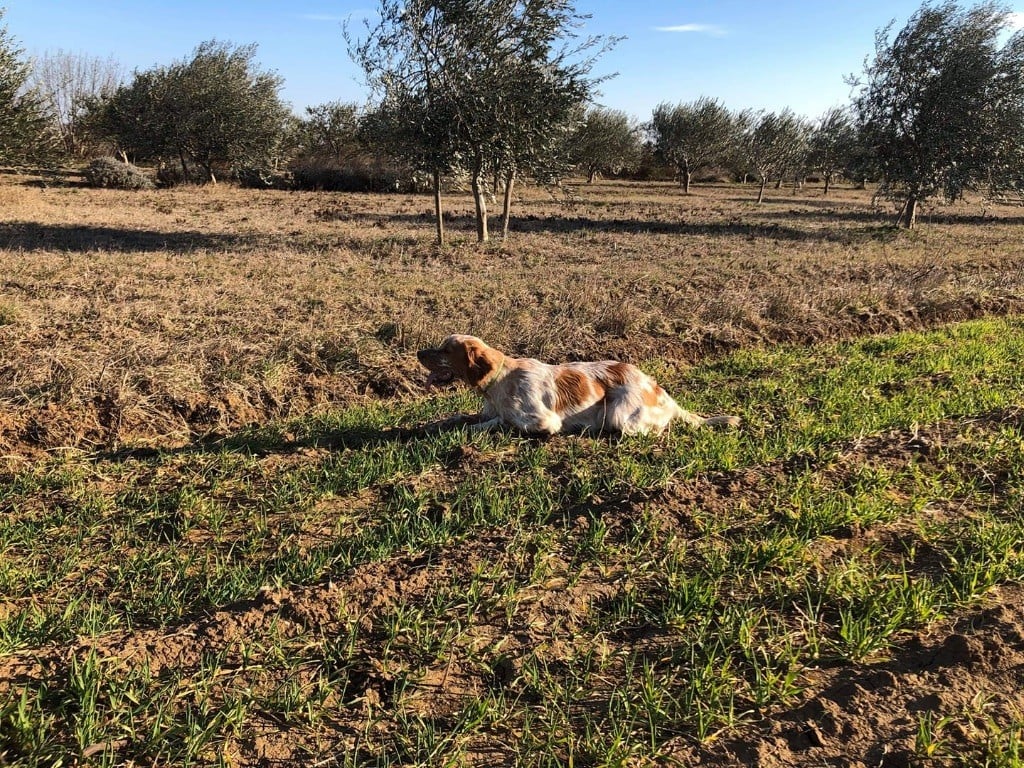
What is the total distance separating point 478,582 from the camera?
136 inches

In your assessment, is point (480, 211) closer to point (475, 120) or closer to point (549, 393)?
point (475, 120)

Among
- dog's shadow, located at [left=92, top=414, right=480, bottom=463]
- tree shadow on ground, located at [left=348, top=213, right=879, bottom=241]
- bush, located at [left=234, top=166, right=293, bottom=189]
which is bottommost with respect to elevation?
dog's shadow, located at [left=92, top=414, right=480, bottom=463]

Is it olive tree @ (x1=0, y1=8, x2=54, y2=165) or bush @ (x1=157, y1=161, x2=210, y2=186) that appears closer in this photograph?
olive tree @ (x1=0, y1=8, x2=54, y2=165)

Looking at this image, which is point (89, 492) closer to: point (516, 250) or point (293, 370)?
point (293, 370)

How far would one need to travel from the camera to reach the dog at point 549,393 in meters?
5.35

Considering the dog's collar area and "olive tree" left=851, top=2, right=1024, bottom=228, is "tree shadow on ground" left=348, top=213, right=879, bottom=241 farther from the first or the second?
the dog's collar area

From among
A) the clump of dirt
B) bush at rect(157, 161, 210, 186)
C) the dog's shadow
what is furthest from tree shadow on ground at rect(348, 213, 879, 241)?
the clump of dirt

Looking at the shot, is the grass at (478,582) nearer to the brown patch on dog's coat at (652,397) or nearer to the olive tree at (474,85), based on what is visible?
the brown patch on dog's coat at (652,397)

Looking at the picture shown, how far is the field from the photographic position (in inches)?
101

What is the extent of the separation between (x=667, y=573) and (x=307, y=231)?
18.2 meters

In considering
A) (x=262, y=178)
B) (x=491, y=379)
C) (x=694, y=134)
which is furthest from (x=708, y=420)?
(x=694, y=134)

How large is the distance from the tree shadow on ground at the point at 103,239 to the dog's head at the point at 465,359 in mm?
12280

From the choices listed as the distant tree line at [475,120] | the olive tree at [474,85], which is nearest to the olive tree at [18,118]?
the distant tree line at [475,120]

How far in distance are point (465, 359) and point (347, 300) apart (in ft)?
17.6
